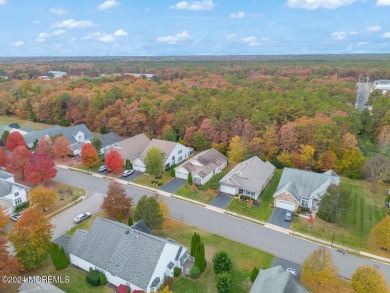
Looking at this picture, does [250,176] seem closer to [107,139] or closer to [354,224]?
[354,224]

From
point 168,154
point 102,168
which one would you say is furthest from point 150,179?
point 102,168

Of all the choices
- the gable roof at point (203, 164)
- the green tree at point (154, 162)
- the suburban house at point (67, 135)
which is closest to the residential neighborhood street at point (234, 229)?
the green tree at point (154, 162)

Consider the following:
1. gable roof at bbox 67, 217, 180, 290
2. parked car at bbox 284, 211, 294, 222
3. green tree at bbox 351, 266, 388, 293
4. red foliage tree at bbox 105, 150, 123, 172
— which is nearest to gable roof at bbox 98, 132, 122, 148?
red foliage tree at bbox 105, 150, 123, 172

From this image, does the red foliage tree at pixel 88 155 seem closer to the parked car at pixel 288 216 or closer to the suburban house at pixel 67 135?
the suburban house at pixel 67 135

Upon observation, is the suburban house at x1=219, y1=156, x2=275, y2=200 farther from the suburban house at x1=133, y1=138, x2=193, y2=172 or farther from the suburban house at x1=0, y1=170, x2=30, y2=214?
the suburban house at x1=0, y1=170, x2=30, y2=214

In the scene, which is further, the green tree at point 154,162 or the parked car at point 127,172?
the parked car at point 127,172
